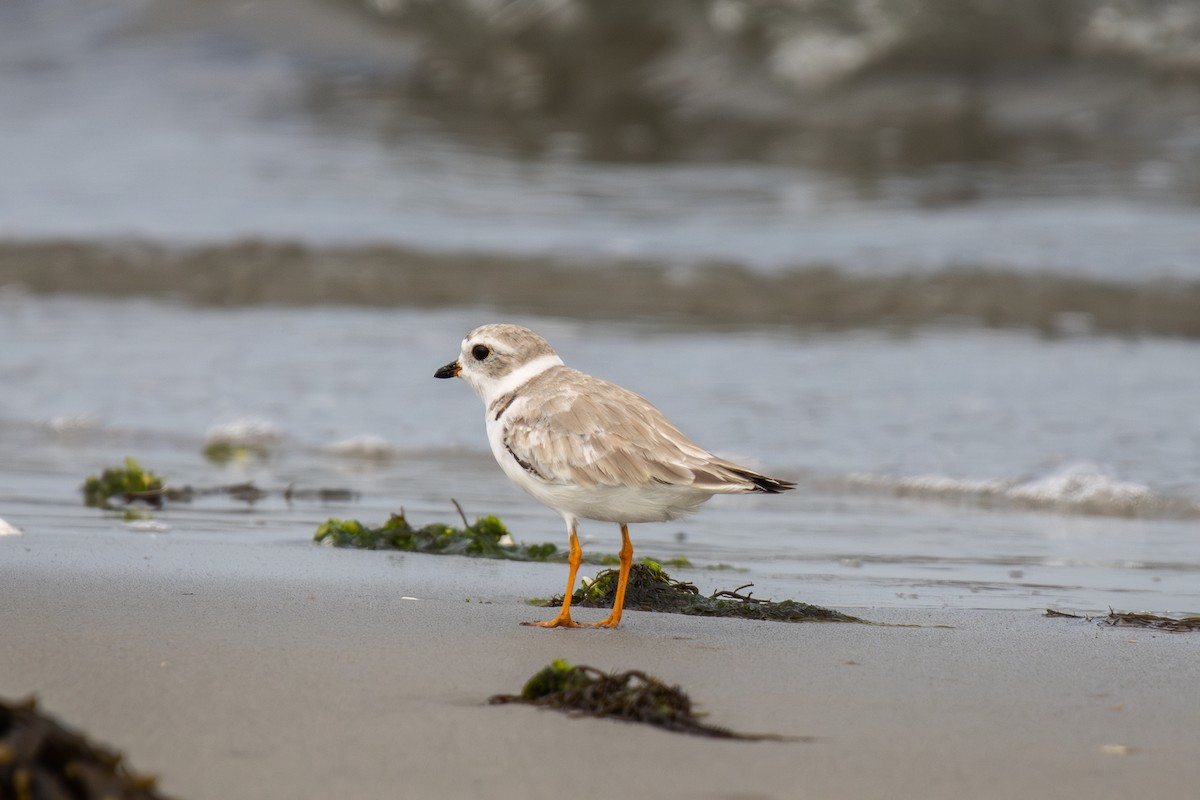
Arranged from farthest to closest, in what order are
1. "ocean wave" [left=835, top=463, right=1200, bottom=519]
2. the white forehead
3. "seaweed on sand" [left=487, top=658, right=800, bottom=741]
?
"ocean wave" [left=835, top=463, right=1200, bottom=519] → the white forehead → "seaweed on sand" [left=487, top=658, right=800, bottom=741]

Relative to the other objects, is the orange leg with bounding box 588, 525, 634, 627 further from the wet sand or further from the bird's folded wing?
the bird's folded wing

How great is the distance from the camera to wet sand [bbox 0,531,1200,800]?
2.85m

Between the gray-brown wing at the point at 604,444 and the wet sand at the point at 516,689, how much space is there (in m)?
0.48

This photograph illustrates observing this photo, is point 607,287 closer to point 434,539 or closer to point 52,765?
point 434,539

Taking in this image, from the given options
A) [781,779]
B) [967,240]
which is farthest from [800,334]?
[781,779]

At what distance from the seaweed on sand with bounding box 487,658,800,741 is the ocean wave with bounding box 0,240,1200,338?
849 centimetres

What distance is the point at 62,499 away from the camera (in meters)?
6.40

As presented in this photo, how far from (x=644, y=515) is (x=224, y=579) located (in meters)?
1.48

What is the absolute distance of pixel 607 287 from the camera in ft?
42.0

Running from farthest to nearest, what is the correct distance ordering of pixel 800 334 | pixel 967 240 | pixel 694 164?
pixel 694 164 → pixel 967 240 → pixel 800 334

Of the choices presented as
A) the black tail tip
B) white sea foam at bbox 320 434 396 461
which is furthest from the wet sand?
white sea foam at bbox 320 434 396 461

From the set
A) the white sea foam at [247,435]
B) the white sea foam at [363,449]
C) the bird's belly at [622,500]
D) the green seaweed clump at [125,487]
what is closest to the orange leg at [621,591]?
the bird's belly at [622,500]

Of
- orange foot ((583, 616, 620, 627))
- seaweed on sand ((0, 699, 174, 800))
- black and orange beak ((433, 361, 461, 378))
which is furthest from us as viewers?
black and orange beak ((433, 361, 461, 378))

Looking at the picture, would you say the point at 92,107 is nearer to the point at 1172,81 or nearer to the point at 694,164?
the point at 694,164
